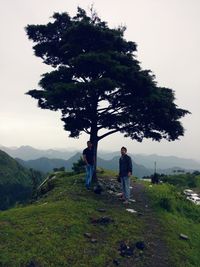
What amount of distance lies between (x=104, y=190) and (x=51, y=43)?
10.7 meters

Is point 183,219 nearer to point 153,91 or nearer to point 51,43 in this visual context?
point 153,91

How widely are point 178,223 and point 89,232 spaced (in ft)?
17.6

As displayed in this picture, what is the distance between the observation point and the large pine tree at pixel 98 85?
20.4 m

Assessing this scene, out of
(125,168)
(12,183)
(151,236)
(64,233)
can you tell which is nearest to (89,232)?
(64,233)

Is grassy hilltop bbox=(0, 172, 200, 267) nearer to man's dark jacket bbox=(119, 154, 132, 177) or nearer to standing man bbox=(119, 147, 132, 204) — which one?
standing man bbox=(119, 147, 132, 204)

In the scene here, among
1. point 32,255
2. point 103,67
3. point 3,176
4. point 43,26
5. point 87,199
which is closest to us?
point 32,255

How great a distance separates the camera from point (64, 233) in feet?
45.0

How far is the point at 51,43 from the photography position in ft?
78.3

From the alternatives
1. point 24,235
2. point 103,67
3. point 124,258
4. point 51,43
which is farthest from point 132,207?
point 51,43

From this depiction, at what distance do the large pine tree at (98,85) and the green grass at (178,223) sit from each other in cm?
437

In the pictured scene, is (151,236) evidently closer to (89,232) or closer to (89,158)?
(89,232)

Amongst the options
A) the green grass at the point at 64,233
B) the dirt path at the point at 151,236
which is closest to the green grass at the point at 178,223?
the dirt path at the point at 151,236

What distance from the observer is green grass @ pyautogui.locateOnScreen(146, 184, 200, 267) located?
13.8 m

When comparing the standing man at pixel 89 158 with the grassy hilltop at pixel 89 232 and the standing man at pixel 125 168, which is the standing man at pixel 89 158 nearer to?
the grassy hilltop at pixel 89 232
